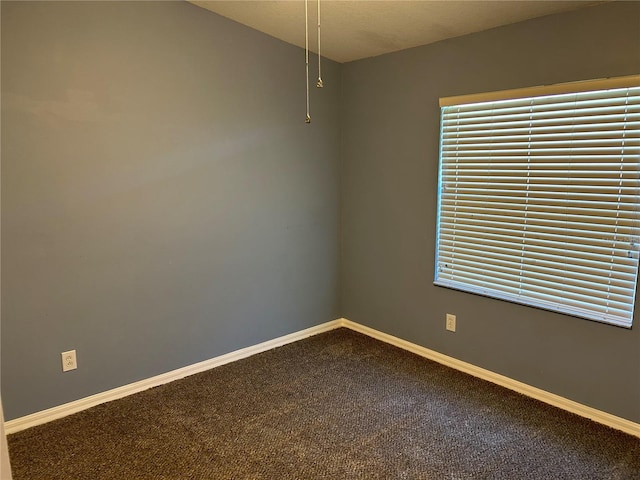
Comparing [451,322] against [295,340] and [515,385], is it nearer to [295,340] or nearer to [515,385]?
[515,385]

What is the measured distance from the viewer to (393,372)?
9.71ft

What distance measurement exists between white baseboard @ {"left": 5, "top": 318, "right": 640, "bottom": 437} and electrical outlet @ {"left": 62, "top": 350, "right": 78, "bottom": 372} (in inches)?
7.9

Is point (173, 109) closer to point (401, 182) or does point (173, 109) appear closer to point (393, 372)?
point (401, 182)

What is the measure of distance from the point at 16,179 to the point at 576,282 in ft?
9.71

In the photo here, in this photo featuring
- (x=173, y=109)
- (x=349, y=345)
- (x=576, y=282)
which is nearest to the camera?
(x=576, y=282)

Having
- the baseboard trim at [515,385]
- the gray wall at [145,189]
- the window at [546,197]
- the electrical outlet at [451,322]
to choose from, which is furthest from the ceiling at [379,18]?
the baseboard trim at [515,385]

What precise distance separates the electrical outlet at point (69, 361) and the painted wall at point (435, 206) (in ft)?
6.74

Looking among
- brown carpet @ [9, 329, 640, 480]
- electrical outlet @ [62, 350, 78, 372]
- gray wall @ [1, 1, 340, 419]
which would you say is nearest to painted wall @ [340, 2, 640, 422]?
brown carpet @ [9, 329, 640, 480]

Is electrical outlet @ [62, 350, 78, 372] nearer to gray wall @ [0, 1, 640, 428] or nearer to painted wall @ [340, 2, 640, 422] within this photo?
gray wall @ [0, 1, 640, 428]

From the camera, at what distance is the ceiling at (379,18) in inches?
92.4

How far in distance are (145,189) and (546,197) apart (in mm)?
2301

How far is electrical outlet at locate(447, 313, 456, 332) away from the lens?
3.01 m

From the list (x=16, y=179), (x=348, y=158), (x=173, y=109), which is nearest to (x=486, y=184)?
(x=348, y=158)

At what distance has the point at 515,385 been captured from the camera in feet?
8.92
